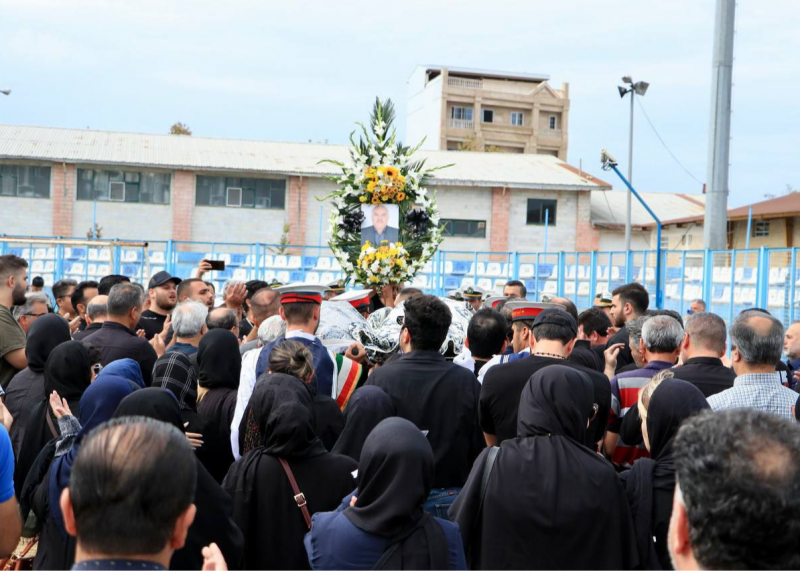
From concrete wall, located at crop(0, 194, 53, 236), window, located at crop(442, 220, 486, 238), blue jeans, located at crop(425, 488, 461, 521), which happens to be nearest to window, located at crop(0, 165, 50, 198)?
concrete wall, located at crop(0, 194, 53, 236)

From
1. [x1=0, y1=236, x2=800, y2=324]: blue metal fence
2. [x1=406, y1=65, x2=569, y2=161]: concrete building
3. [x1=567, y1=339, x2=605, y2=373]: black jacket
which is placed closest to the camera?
[x1=567, y1=339, x2=605, y2=373]: black jacket

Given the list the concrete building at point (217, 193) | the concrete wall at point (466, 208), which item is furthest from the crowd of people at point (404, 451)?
the concrete wall at point (466, 208)

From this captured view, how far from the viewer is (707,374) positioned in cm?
457

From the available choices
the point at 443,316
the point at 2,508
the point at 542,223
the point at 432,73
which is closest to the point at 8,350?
the point at 2,508

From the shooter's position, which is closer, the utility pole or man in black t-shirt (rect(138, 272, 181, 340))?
man in black t-shirt (rect(138, 272, 181, 340))

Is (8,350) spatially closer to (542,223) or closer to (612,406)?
(612,406)

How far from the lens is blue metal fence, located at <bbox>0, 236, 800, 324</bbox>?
14047 millimetres

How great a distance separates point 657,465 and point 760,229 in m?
26.5

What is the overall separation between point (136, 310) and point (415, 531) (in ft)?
12.5

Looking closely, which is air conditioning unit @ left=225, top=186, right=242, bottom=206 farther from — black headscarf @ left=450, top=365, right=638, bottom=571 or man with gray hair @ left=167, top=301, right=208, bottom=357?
black headscarf @ left=450, top=365, right=638, bottom=571

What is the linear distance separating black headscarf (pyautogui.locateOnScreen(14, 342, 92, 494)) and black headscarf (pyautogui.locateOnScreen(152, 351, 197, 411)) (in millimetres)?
472

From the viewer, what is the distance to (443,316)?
4578 millimetres

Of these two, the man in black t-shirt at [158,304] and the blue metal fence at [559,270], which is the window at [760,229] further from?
the man in black t-shirt at [158,304]

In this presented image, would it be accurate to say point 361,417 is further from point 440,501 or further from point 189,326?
point 189,326
